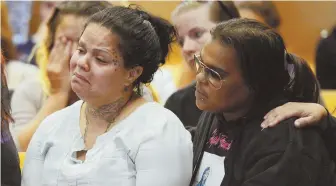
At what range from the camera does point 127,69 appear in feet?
4.32

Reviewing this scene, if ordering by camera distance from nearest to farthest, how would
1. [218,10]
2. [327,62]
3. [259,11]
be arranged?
[218,10], [259,11], [327,62]

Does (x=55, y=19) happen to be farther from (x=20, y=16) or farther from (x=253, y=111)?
(x=20, y=16)

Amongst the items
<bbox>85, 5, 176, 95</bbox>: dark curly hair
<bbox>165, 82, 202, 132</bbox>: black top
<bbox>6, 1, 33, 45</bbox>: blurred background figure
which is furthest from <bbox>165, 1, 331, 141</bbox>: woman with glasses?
<bbox>6, 1, 33, 45</bbox>: blurred background figure

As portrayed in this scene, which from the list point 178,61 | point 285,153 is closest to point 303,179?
point 285,153

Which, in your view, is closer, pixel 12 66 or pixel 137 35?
pixel 137 35

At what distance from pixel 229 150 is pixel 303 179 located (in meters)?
0.16

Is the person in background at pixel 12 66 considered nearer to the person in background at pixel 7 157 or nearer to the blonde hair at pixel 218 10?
the blonde hair at pixel 218 10

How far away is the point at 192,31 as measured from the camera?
203cm

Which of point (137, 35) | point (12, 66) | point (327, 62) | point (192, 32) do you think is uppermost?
point (137, 35)

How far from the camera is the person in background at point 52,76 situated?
192 centimetres

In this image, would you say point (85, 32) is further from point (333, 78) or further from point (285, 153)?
point (333, 78)

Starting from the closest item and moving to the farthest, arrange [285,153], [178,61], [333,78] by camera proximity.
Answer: [285,153]
[333,78]
[178,61]

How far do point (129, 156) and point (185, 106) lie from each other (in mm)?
718

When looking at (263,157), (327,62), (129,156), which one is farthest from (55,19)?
(327,62)
